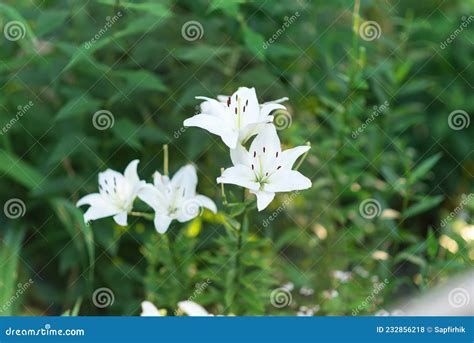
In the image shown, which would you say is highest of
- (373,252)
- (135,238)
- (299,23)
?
(299,23)

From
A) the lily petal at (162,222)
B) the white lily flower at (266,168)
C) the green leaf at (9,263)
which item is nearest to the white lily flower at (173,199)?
the lily petal at (162,222)

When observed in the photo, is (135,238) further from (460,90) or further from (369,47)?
(460,90)

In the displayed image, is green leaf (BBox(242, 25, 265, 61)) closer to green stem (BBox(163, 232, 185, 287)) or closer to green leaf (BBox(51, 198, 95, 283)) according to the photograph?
green stem (BBox(163, 232, 185, 287))

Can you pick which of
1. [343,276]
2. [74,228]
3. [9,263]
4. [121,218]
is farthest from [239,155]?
[9,263]

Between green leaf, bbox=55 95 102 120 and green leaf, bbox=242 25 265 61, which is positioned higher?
green leaf, bbox=242 25 265 61

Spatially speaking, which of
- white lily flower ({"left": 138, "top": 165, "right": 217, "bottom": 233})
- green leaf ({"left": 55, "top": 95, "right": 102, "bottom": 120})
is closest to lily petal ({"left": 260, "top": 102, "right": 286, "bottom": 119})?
white lily flower ({"left": 138, "top": 165, "right": 217, "bottom": 233})

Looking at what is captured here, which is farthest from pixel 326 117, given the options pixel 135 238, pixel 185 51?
pixel 135 238

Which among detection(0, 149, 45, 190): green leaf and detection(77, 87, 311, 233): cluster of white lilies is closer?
detection(77, 87, 311, 233): cluster of white lilies
